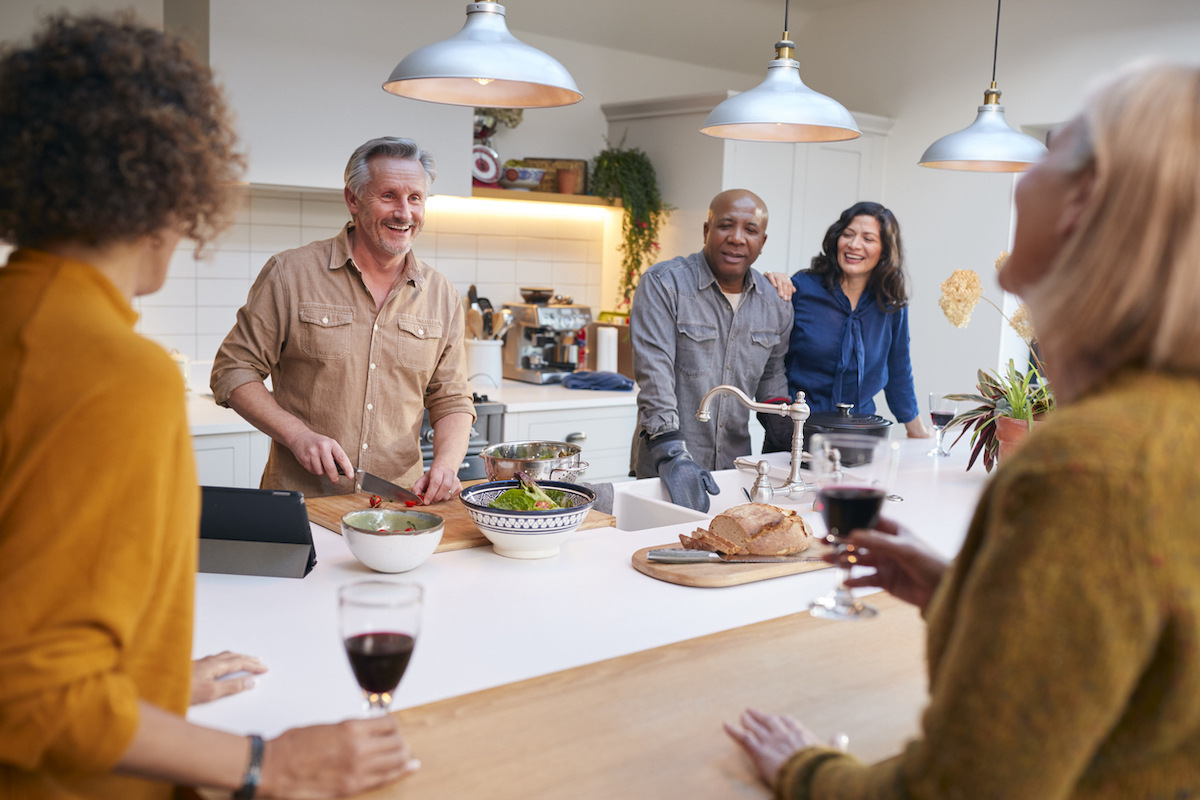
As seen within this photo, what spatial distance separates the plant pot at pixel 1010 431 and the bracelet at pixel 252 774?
2210 mm

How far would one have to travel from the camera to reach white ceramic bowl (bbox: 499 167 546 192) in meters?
4.64

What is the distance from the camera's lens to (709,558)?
174 centimetres

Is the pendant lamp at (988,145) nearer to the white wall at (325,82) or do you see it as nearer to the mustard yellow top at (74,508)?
the white wall at (325,82)

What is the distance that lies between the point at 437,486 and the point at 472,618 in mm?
694

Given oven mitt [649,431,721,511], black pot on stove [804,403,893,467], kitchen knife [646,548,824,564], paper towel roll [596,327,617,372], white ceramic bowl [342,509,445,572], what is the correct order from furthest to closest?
1. paper towel roll [596,327,617,372]
2. black pot on stove [804,403,893,467]
3. oven mitt [649,431,721,511]
4. kitchen knife [646,548,824,564]
5. white ceramic bowl [342,509,445,572]

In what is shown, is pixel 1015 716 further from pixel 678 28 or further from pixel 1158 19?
pixel 678 28

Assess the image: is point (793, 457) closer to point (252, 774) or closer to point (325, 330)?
point (325, 330)

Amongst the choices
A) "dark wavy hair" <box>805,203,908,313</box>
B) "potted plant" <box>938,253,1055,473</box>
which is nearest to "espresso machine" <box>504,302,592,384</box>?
"dark wavy hair" <box>805,203,908,313</box>

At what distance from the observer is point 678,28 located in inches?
200

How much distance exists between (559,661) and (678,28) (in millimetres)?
4425

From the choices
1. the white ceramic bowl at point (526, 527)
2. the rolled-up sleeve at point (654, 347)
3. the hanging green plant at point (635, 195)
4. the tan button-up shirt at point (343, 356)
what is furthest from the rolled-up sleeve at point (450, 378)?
the hanging green plant at point (635, 195)

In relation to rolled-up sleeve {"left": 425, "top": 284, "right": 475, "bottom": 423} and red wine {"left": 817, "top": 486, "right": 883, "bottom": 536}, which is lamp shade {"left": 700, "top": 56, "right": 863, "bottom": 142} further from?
red wine {"left": 817, "top": 486, "right": 883, "bottom": 536}

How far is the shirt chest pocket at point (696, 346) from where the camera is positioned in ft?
10.5

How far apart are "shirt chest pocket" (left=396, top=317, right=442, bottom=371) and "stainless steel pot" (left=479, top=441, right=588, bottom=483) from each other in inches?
16.6
